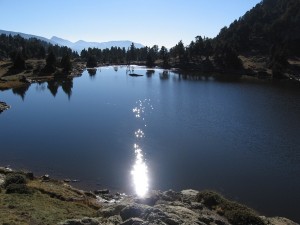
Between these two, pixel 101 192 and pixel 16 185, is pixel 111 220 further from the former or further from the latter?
pixel 101 192

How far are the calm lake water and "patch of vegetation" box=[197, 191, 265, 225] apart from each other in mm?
10120

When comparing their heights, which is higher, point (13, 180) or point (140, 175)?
point (13, 180)

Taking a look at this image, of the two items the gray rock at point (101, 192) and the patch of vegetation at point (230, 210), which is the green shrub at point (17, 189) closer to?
the gray rock at point (101, 192)

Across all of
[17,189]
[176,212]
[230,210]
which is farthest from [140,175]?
[176,212]

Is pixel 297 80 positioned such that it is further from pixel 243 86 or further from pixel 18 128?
pixel 18 128

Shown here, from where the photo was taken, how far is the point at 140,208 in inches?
1138

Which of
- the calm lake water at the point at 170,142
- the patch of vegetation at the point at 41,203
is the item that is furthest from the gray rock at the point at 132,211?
the calm lake water at the point at 170,142

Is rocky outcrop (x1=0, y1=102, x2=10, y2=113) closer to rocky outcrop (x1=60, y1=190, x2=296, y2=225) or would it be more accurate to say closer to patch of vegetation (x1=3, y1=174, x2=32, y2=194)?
patch of vegetation (x1=3, y1=174, x2=32, y2=194)

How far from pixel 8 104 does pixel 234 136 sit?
245 ft

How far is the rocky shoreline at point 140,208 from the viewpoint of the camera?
2770 centimetres

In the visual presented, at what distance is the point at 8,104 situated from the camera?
112 m

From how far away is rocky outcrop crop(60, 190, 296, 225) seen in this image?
88.5ft

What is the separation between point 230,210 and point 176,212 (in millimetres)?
7067

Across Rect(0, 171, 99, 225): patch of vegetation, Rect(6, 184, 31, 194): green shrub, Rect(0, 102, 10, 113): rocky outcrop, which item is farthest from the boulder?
Rect(0, 102, 10, 113): rocky outcrop
